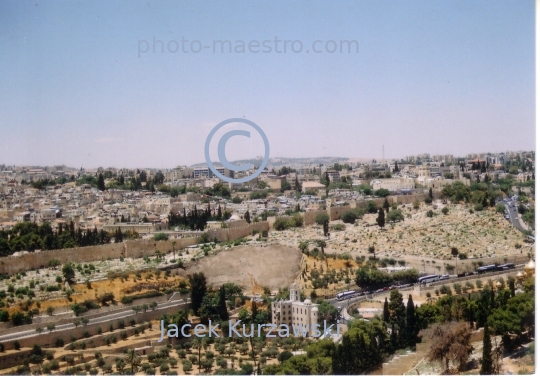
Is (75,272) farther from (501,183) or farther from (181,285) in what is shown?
(501,183)

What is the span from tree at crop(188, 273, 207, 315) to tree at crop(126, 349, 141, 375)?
2.18 feet

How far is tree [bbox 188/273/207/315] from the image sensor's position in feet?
19.8

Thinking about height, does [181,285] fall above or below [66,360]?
above

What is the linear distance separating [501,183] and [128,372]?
3.99 m

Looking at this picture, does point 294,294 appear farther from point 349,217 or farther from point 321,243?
point 349,217

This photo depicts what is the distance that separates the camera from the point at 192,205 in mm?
7223

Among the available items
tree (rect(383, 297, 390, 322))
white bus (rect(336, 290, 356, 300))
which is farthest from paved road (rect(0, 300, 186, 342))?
tree (rect(383, 297, 390, 322))

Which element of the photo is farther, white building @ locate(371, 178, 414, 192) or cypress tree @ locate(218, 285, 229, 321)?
white building @ locate(371, 178, 414, 192)

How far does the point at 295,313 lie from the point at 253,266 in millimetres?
931

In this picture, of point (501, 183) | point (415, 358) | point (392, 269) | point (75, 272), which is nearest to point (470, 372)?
point (415, 358)

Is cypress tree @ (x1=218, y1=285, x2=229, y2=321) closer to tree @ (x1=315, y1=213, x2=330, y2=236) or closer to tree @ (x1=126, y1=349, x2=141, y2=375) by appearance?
tree @ (x1=126, y1=349, x2=141, y2=375)

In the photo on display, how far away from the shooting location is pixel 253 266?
6598 millimetres

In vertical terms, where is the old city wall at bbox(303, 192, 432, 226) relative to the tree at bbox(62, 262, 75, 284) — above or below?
above

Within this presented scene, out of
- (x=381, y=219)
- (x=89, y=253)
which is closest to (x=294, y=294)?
(x=381, y=219)
